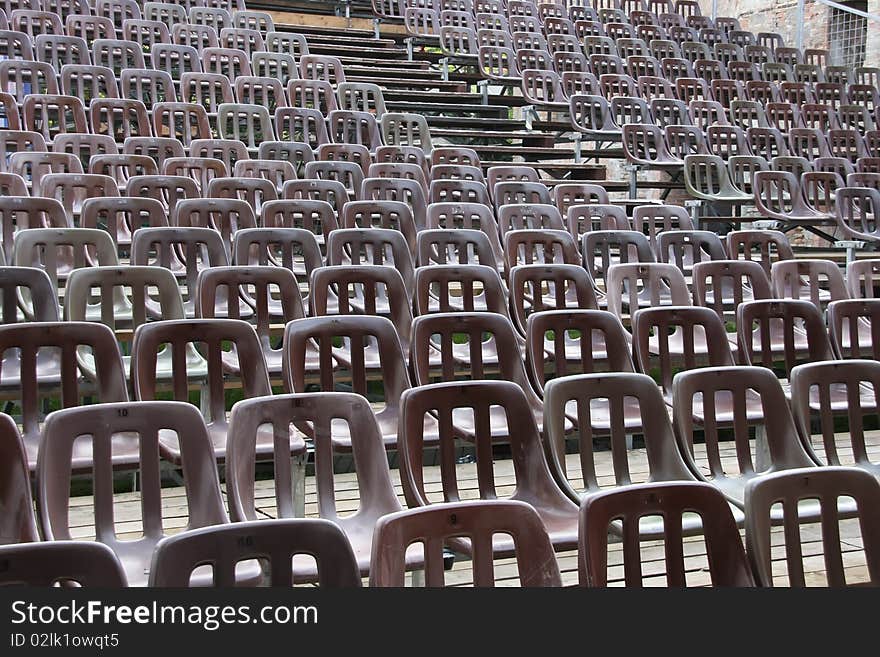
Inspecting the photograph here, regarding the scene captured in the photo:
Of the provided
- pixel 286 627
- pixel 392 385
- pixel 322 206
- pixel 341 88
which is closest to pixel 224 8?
pixel 341 88

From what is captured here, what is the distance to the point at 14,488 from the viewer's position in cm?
241

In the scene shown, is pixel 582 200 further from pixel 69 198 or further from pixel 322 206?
pixel 69 198

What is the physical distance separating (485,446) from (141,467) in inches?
37.2

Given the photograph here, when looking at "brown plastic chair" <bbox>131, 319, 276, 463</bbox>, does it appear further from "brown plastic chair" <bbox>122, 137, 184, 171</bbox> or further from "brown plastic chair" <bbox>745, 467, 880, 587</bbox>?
"brown plastic chair" <bbox>122, 137, 184, 171</bbox>

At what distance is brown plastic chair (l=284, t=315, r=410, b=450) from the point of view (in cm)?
347

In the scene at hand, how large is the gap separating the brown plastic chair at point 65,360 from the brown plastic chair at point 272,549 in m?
1.32

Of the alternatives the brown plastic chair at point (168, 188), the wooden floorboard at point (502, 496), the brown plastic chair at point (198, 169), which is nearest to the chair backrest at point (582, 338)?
the wooden floorboard at point (502, 496)

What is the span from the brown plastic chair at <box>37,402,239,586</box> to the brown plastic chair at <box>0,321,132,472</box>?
1.43 feet

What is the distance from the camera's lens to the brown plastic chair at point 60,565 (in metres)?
1.65

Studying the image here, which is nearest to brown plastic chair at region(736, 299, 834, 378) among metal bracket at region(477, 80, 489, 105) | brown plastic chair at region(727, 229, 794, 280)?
brown plastic chair at region(727, 229, 794, 280)

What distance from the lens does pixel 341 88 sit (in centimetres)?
856

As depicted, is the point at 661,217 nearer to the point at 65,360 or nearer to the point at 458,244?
the point at 458,244

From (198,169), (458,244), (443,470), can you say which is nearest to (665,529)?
(443,470)

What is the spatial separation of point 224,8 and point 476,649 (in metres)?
10.2
